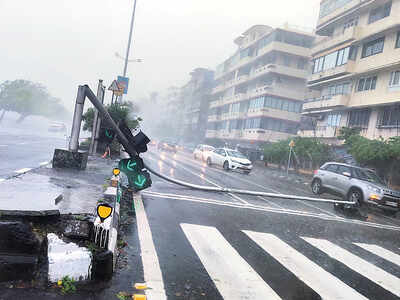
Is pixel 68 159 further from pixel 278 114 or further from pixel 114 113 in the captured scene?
pixel 278 114

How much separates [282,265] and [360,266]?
1.47 meters

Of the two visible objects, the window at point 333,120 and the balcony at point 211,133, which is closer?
the window at point 333,120

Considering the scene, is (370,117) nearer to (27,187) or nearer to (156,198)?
(156,198)

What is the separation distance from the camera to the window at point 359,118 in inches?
1203

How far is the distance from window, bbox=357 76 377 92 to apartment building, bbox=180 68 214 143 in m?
52.5

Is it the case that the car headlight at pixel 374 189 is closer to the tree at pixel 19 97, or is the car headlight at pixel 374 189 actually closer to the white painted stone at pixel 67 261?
the white painted stone at pixel 67 261

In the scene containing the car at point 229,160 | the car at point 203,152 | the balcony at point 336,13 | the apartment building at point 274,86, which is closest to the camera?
the car at point 229,160

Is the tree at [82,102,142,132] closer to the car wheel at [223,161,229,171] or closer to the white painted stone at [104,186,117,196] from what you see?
the car wheel at [223,161,229,171]

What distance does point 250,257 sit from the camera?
17.4 feet

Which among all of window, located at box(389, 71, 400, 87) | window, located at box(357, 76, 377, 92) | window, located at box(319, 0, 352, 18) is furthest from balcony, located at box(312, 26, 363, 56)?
window, located at box(389, 71, 400, 87)

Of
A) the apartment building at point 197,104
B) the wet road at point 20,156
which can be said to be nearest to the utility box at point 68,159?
the wet road at point 20,156

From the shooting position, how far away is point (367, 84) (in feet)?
101

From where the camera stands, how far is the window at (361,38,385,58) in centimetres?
2956

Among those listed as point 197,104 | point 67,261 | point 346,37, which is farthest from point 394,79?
point 197,104
